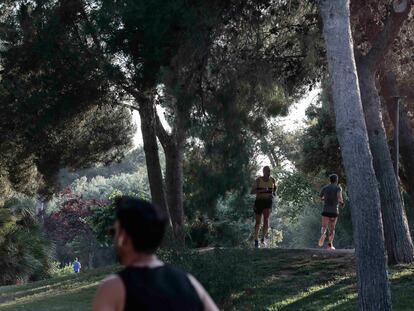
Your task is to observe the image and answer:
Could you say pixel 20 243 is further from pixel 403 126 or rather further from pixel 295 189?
pixel 295 189

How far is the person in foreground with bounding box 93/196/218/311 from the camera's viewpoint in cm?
347

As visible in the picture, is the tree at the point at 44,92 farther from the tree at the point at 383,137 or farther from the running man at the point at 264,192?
the tree at the point at 383,137

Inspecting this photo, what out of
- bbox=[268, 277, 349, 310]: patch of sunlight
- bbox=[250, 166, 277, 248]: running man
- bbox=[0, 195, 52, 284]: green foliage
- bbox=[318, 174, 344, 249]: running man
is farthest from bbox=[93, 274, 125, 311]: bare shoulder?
bbox=[0, 195, 52, 284]: green foliage

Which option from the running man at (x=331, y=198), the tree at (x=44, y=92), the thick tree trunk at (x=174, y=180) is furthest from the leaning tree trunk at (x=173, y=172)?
the running man at (x=331, y=198)

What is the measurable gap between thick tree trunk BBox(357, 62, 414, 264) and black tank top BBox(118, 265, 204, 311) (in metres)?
12.1

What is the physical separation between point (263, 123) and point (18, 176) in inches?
372

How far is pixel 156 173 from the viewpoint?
2014 cm

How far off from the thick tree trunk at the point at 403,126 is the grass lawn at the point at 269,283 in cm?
391

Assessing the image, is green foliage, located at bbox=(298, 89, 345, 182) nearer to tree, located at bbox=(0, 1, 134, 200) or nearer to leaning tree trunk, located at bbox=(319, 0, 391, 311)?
tree, located at bbox=(0, 1, 134, 200)

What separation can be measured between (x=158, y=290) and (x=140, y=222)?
303 millimetres

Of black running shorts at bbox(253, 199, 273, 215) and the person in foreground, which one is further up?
black running shorts at bbox(253, 199, 273, 215)

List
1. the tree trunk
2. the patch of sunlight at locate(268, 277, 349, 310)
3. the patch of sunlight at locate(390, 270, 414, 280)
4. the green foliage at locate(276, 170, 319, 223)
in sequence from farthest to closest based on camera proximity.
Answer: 1. the green foliage at locate(276, 170, 319, 223)
2. the tree trunk
3. the patch of sunlight at locate(390, 270, 414, 280)
4. the patch of sunlight at locate(268, 277, 349, 310)

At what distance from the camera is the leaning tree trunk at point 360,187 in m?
11.2

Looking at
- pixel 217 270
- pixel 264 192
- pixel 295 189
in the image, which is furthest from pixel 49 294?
pixel 295 189
